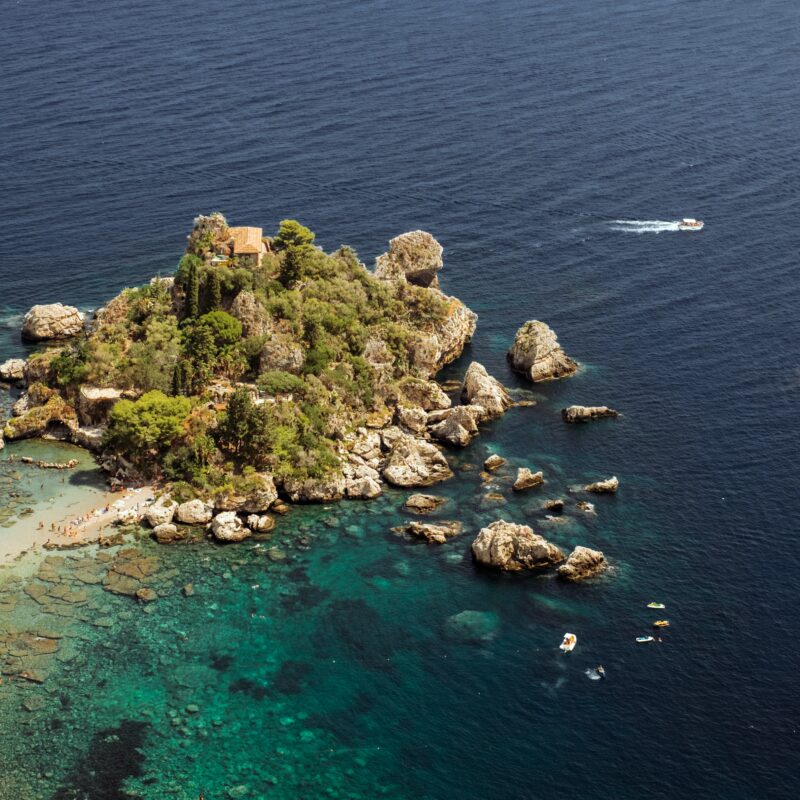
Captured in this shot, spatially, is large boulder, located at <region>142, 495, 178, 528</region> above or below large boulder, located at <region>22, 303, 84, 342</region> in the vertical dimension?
below

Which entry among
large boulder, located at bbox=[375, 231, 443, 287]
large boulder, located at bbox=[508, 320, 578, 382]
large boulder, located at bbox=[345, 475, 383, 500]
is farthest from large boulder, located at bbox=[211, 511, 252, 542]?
large boulder, located at bbox=[375, 231, 443, 287]

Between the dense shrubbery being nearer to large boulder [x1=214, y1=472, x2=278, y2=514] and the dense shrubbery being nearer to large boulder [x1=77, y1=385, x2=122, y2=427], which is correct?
large boulder [x1=77, y1=385, x2=122, y2=427]

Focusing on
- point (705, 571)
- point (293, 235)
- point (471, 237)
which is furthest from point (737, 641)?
point (471, 237)

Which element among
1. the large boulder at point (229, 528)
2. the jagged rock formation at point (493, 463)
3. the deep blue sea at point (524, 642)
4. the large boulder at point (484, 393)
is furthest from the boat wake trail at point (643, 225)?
the large boulder at point (229, 528)

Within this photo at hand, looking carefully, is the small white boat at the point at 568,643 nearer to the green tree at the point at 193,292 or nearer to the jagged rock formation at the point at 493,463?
the jagged rock formation at the point at 493,463

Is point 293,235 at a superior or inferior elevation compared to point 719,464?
superior

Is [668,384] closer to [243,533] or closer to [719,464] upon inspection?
[719,464]
